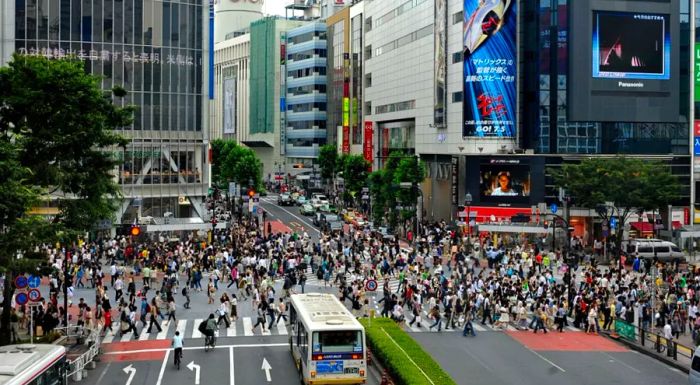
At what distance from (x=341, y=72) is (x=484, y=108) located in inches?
2124

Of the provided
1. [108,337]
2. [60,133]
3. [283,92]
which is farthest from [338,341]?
[283,92]

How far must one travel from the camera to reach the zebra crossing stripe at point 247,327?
124 feet

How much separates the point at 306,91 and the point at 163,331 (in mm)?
109553

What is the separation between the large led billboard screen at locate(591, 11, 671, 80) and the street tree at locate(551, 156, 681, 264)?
456 inches

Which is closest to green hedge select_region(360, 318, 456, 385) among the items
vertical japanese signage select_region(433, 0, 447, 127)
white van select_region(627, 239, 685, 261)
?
white van select_region(627, 239, 685, 261)

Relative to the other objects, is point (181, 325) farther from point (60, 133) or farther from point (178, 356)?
point (60, 133)

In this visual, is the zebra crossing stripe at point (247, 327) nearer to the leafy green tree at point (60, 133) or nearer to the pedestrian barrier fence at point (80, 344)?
the pedestrian barrier fence at point (80, 344)

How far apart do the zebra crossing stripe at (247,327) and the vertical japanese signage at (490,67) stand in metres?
46.2

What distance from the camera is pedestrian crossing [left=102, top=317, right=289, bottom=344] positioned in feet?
121

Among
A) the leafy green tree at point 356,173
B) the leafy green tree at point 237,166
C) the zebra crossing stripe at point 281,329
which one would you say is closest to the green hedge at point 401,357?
the zebra crossing stripe at point 281,329

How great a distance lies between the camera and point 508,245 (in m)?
68.5

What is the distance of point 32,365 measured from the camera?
72.1ft

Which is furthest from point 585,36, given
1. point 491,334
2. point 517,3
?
point 491,334

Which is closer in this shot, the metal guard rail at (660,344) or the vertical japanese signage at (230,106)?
the metal guard rail at (660,344)
